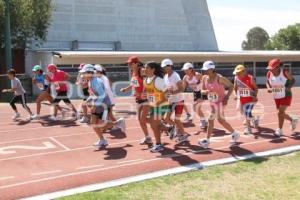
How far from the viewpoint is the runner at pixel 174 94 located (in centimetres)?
952

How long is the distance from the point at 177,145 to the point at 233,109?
328 inches

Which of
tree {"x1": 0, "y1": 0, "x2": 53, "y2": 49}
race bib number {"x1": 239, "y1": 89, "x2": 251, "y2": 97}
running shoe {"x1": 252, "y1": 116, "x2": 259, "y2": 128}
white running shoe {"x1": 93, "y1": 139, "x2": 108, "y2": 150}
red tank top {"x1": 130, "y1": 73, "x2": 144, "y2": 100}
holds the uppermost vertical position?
tree {"x1": 0, "y1": 0, "x2": 53, "y2": 49}

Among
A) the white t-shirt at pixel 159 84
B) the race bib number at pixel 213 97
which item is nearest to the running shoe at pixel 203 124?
the race bib number at pixel 213 97

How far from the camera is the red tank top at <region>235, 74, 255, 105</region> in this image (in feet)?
35.4

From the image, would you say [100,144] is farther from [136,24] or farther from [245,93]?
[136,24]

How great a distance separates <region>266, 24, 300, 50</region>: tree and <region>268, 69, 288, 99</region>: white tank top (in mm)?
73268

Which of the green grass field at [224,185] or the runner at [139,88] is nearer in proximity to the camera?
the green grass field at [224,185]

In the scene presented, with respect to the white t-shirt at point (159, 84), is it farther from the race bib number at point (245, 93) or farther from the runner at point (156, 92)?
the race bib number at point (245, 93)

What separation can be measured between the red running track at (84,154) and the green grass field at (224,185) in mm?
731

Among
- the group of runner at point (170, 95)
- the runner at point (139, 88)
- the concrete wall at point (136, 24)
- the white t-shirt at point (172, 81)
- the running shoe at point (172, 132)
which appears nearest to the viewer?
the group of runner at point (170, 95)

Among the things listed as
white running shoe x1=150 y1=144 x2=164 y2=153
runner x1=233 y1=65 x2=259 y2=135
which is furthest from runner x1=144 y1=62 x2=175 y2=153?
runner x1=233 y1=65 x2=259 y2=135

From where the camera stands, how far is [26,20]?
29.8 meters

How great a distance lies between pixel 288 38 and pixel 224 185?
78442mm

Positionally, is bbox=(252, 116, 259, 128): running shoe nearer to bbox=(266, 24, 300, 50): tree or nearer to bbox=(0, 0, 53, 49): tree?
bbox=(0, 0, 53, 49): tree
